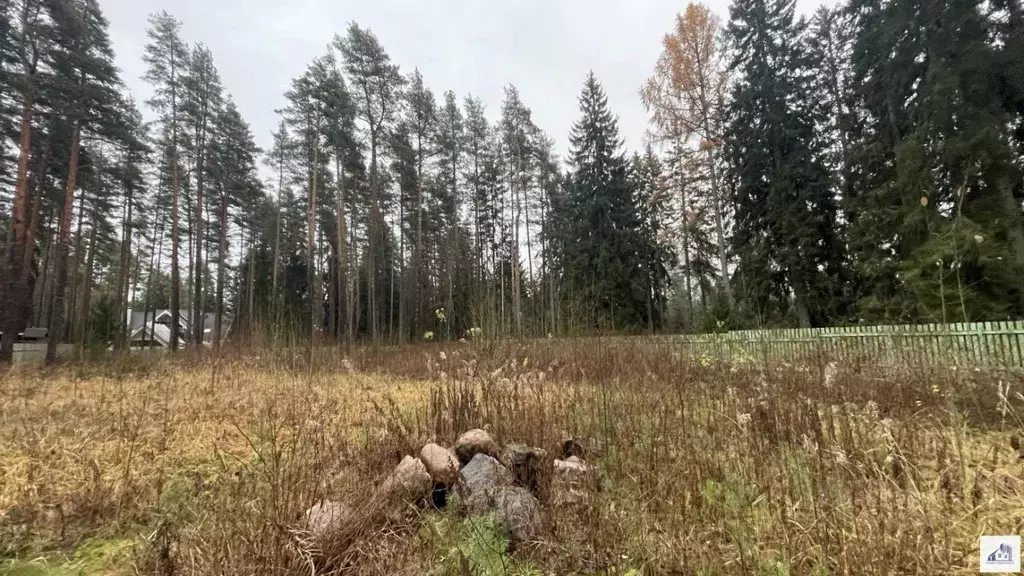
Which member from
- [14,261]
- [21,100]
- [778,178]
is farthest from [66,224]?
[778,178]

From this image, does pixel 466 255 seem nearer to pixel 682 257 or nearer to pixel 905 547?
pixel 682 257

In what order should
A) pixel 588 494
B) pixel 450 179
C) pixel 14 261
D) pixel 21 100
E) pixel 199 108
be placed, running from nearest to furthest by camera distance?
pixel 588 494 → pixel 14 261 → pixel 21 100 → pixel 199 108 → pixel 450 179

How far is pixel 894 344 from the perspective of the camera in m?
5.24

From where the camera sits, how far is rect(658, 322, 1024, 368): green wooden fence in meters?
4.85

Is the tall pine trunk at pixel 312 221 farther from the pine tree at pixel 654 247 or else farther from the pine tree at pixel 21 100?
the pine tree at pixel 654 247

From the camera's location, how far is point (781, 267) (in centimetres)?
1362

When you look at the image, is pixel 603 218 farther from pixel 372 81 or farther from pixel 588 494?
pixel 588 494

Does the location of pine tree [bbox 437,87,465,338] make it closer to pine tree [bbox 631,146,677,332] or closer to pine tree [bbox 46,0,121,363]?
pine tree [bbox 631,146,677,332]

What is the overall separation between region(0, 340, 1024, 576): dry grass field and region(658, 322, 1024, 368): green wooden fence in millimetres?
663

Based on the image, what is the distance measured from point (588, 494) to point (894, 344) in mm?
5276

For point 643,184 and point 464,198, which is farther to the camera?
point 464,198

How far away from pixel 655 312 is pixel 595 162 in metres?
7.95

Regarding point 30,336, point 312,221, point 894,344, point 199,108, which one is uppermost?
point 199,108

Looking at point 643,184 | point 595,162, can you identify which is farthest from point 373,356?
point 643,184
